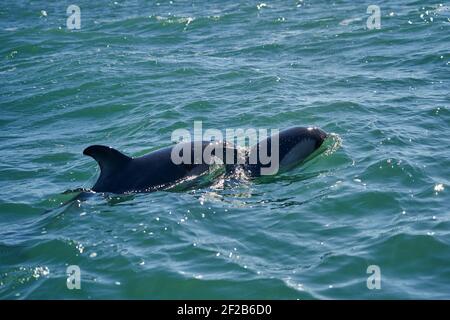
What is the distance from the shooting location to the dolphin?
11719 millimetres

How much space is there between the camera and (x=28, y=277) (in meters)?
9.44

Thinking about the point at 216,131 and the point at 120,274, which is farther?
the point at 216,131

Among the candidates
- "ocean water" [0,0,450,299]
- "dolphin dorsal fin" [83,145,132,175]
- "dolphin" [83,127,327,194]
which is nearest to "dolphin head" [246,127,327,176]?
"dolphin" [83,127,327,194]

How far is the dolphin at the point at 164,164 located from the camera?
461 inches

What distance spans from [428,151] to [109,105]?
313 inches

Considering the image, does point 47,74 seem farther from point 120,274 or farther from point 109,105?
point 120,274

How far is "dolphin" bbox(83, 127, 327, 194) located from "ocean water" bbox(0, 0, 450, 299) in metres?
0.25

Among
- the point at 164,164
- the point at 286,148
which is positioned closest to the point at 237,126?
the point at 286,148

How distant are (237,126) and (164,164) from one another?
3712 millimetres

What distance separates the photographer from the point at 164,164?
39.3 feet

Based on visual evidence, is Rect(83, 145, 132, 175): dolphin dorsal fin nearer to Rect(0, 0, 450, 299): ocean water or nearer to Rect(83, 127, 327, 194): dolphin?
Rect(83, 127, 327, 194): dolphin

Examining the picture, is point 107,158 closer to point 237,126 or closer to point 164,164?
point 164,164

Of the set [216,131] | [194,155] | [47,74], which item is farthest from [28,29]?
[194,155]
